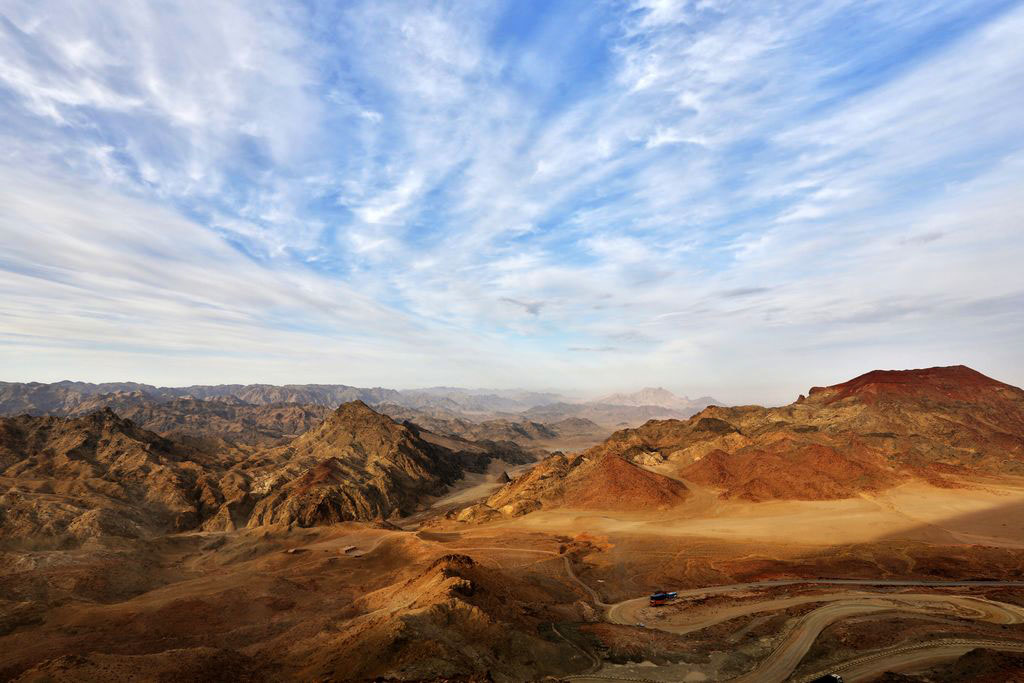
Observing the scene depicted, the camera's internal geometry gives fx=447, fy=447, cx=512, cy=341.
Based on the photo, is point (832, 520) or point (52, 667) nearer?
point (52, 667)

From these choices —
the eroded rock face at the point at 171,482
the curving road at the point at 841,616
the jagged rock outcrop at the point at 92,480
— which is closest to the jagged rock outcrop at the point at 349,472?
the eroded rock face at the point at 171,482

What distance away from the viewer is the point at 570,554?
2200 inches

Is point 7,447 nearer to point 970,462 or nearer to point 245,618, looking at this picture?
point 245,618

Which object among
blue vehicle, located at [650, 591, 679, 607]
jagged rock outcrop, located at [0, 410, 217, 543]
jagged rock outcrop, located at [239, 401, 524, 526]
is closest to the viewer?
blue vehicle, located at [650, 591, 679, 607]

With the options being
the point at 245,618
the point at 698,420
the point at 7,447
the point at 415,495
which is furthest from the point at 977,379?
the point at 7,447

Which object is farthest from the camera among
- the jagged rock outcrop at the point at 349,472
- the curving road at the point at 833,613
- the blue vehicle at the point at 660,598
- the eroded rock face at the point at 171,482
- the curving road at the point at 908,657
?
the jagged rock outcrop at the point at 349,472

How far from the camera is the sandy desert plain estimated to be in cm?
2834

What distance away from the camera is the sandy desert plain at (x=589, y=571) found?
2834 centimetres

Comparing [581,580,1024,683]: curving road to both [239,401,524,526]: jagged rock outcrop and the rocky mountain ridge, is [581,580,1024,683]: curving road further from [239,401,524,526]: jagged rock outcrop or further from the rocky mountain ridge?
[239,401,524,526]: jagged rock outcrop

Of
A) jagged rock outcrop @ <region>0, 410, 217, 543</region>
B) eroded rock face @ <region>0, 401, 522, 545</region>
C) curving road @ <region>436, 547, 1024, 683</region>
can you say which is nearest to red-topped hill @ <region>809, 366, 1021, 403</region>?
curving road @ <region>436, 547, 1024, 683</region>

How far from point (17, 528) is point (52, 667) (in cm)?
5489

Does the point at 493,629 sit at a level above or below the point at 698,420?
below

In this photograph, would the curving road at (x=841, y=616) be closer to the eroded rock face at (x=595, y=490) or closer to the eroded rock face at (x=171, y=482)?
the eroded rock face at (x=595, y=490)

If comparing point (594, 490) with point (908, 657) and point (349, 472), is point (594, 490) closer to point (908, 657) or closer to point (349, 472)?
point (349, 472)
